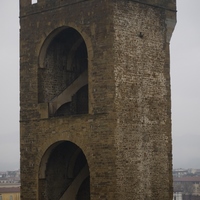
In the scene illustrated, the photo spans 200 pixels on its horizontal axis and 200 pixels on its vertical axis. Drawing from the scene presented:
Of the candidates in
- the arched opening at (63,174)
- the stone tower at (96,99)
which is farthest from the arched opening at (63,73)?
the arched opening at (63,174)

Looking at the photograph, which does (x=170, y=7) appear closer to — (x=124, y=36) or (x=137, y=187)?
(x=124, y=36)

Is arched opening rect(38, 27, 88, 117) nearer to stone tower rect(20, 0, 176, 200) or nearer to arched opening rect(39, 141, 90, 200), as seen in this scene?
stone tower rect(20, 0, 176, 200)

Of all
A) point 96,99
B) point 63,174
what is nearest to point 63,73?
point 96,99

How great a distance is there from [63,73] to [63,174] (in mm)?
3201

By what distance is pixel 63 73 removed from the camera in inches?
939

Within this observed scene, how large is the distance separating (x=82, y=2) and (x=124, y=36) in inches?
67.5

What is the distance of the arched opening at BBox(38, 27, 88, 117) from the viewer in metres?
23.2

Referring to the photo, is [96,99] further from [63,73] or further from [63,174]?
[63,174]

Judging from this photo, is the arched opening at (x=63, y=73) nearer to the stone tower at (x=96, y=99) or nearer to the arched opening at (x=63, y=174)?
the stone tower at (x=96, y=99)

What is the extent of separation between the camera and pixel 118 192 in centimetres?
2084

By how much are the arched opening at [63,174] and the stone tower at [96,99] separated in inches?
1.2

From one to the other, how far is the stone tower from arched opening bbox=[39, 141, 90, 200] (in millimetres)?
31

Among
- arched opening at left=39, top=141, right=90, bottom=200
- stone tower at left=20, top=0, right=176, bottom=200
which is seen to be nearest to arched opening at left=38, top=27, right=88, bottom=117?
stone tower at left=20, top=0, right=176, bottom=200

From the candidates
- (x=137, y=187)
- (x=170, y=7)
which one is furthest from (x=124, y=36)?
(x=137, y=187)
